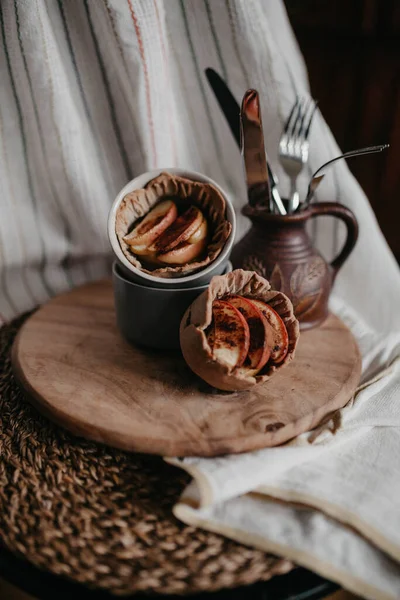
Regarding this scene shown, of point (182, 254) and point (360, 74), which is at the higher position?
point (360, 74)

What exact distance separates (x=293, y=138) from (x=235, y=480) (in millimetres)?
612

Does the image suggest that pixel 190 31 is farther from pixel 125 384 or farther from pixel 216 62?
pixel 125 384

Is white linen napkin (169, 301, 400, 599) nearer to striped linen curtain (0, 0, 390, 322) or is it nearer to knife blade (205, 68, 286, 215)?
knife blade (205, 68, 286, 215)

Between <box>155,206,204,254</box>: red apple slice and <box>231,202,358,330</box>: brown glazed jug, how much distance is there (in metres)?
0.13

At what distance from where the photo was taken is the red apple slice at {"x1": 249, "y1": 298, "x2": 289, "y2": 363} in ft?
2.46

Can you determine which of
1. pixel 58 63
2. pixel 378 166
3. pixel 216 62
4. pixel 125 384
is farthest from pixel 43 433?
pixel 378 166

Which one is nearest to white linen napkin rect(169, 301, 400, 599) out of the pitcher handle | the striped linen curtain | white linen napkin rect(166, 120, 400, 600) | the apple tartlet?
white linen napkin rect(166, 120, 400, 600)

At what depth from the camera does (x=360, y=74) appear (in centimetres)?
120

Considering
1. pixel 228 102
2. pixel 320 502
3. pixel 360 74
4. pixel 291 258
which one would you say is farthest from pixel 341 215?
pixel 320 502

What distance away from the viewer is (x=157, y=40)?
103 cm

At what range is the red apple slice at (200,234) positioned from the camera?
827 millimetres

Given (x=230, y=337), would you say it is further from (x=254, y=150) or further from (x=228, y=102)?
(x=228, y=102)

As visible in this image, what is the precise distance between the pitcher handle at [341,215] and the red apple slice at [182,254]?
242 millimetres

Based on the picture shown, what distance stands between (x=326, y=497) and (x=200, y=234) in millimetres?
425
